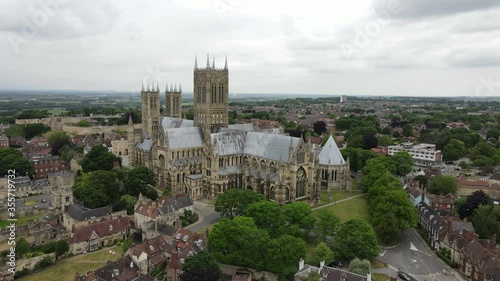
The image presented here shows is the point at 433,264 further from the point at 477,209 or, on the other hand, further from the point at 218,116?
the point at 218,116

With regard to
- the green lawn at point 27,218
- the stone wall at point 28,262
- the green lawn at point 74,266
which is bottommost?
the green lawn at point 74,266

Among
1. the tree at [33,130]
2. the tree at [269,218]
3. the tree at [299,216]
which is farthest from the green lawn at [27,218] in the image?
the tree at [33,130]

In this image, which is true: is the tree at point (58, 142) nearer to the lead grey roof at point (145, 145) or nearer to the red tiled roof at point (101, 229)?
the lead grey roof at point (145, 145)

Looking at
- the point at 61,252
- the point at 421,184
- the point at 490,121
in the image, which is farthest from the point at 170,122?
the point at 490,121

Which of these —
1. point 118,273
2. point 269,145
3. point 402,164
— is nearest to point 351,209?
point 269,145

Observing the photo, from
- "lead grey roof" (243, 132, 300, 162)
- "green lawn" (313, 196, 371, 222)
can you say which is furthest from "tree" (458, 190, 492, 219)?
"lead grey roof" (243, 132, 300, 162)

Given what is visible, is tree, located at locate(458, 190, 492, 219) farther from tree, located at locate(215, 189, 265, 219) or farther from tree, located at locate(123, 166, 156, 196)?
tree, located at locate(123, 166, 156, 196)

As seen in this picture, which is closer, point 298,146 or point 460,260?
point 460,260
